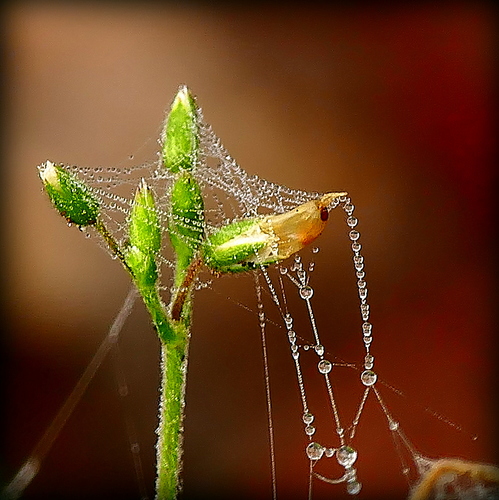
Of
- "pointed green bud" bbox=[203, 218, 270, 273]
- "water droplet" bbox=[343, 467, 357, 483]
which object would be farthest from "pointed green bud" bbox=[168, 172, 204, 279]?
"water droplet" bbox=[343, 467, 357, 483]

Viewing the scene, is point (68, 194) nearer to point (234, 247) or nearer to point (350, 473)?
point (234, 247)

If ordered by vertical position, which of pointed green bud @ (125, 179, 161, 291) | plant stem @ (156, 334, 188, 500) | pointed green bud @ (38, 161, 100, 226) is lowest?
plant stem @ (156, 334, 188, 500)

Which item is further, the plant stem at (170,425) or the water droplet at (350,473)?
the water droplet at (350,473)

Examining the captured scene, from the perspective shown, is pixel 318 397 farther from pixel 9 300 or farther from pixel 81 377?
pixel 9 300

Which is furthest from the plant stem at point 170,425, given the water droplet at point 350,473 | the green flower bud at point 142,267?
the water droplet at point 350,473

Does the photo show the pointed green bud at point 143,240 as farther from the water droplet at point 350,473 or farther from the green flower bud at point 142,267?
the water droplet at point 350,473

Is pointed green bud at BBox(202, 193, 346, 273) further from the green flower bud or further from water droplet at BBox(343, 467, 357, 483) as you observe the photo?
water droplet at BBox(343, 467, 357, 483)
